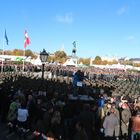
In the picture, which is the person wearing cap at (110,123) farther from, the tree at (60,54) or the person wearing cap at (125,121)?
the tree at (60,54)

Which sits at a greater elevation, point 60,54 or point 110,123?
point 60,54

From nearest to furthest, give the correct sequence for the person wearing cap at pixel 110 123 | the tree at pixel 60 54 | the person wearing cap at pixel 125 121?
the person wearing cap at pixel 110 123, the person wearing cap at pixel 125 121, the tree at pixel 60 54

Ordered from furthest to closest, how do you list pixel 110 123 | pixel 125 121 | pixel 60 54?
pixel 60 54, pixel 125 121, pixel 110 123

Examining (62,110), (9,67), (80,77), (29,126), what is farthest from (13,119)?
(9,67)

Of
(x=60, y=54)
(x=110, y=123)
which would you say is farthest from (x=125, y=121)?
(x=60, y=54)

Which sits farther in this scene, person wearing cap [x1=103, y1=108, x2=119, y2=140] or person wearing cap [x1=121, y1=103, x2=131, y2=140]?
person wearing cap [x1=121, y1=103, x2=131, y2=140]

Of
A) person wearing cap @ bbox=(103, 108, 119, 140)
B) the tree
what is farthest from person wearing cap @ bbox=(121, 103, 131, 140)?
the tree

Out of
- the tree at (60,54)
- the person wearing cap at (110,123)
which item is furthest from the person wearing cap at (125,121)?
the tree at (60,54)

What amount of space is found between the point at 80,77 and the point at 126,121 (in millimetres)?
11707

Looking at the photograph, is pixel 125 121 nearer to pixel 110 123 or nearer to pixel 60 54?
pixel 110 123

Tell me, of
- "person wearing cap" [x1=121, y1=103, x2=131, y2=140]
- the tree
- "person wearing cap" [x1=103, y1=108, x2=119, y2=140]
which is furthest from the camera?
the tree

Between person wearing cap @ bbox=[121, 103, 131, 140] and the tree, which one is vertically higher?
the tree

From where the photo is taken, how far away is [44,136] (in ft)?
40.0

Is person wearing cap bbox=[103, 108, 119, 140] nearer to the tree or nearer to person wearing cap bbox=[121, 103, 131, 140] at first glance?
person wearing cap bbox=[121, 103, 131, 140]
